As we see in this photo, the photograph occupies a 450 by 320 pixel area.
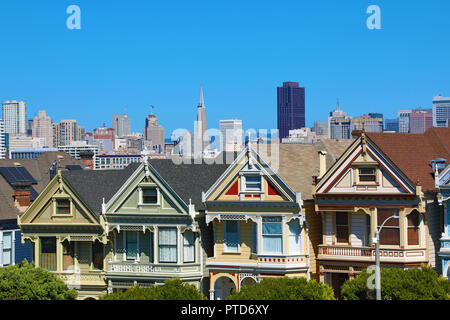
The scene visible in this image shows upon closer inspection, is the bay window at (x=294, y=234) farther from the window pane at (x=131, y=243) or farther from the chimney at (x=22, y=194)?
the chimney at (x=22, y=194)

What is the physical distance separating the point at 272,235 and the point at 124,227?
7.38 meters

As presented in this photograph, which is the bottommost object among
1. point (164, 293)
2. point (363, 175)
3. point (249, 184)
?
point (164, 293)

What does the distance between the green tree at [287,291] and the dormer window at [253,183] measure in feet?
25.3

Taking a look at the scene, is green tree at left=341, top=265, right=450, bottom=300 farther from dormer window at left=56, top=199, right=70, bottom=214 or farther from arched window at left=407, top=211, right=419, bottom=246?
dormer window at left=56, top=199, right=70, bottom=214

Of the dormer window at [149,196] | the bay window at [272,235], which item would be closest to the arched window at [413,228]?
the bay window at [272,235]

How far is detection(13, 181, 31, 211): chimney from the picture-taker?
51.5m

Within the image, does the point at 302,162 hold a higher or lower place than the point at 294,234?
higher

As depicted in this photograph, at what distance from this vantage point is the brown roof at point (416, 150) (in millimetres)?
41156

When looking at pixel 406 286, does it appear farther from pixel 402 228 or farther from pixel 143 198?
pixel 143 198

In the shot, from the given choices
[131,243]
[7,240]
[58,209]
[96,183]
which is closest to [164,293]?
[131,243]

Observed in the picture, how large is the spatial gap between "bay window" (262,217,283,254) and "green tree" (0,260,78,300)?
32.3 ft

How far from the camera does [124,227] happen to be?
45.3 metres

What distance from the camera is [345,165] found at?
4153 cm
